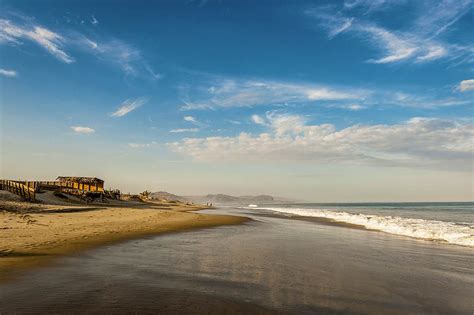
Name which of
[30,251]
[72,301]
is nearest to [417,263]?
[72,301]

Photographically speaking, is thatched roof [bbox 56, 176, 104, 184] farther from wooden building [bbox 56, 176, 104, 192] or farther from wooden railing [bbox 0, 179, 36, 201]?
wooden railing [bbox 0, 179, 36, 201]

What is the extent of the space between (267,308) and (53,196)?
5152 cm

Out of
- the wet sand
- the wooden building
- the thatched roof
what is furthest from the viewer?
the thatched roof

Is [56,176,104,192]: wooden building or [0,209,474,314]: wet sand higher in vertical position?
Answer: [56,176,104,192]: wooden building

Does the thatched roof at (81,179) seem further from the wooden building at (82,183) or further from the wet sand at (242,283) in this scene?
the wet sand at (242,283)

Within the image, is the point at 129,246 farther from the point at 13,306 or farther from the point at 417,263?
the point at 417,263

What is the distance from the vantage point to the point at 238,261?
37.8ft

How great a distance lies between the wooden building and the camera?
68.4 m

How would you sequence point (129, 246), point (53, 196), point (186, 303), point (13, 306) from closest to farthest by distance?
point (13, 306) < point (186, 303) < point (129, 246) < point (53, 196)

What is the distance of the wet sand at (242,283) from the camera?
6.64 meters

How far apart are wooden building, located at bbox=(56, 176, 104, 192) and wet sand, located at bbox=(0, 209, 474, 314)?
62680 millimetres

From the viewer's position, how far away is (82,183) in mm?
69188

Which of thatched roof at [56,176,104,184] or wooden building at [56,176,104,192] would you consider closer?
wooden building at [56,176,104,192]

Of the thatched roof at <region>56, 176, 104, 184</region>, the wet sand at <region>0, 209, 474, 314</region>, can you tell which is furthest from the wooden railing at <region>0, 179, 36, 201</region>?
the wet sand at <region>0, 209, 474, 314</region>
